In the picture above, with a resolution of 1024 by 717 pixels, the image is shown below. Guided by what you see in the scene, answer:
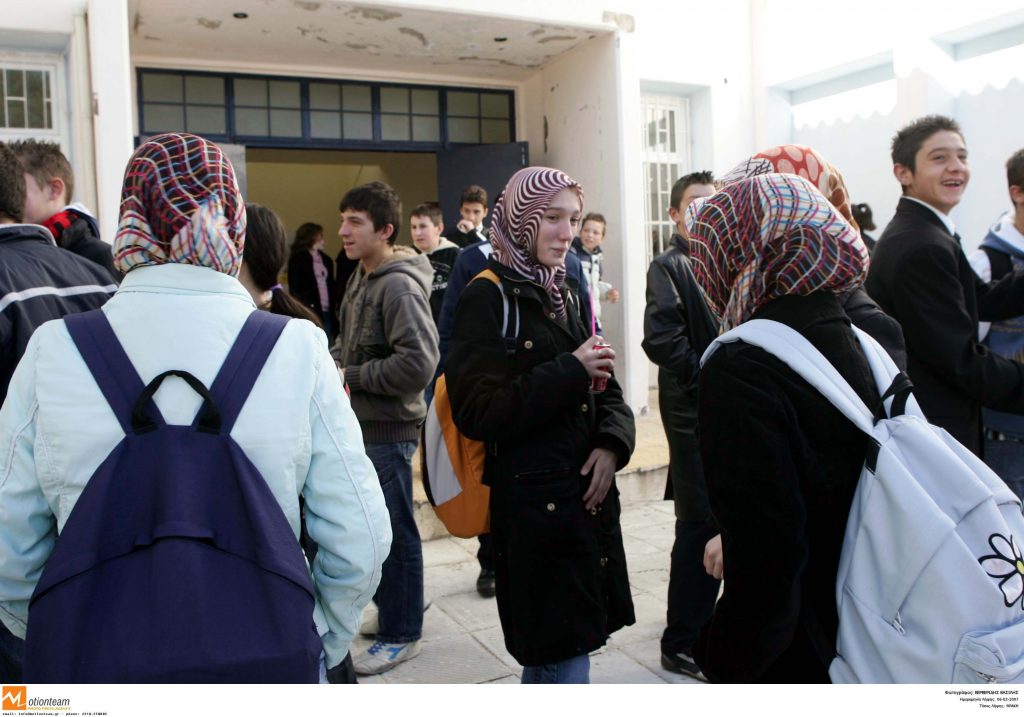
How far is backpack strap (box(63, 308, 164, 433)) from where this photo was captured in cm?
138

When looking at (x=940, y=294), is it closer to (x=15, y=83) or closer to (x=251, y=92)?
(x=15, y=83)

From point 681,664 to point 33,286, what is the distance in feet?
8.68

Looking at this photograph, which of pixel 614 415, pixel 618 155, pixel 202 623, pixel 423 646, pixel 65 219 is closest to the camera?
pixel 202 623

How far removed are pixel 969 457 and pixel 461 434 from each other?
1.37 meters

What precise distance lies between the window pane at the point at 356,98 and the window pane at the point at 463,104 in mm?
867

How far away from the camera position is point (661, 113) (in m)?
9.34

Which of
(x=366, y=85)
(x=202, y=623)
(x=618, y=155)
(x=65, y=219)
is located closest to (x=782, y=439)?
(x=202, y=623)

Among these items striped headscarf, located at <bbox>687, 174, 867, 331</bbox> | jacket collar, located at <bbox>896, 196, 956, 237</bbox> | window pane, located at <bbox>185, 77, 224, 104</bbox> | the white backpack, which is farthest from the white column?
the white backpack

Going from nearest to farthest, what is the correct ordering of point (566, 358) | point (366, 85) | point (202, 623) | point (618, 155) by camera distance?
point (202, 623)
point (566, 358)
point (618, 155)
point (366, 85)

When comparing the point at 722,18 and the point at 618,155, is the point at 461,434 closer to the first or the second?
the point at 618,155

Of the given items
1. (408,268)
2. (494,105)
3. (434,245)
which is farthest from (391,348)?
(494,105)

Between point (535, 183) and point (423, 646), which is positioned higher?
point (535, 183)

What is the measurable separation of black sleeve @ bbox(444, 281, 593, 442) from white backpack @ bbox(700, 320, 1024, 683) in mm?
815

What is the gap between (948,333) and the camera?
2.77 m
